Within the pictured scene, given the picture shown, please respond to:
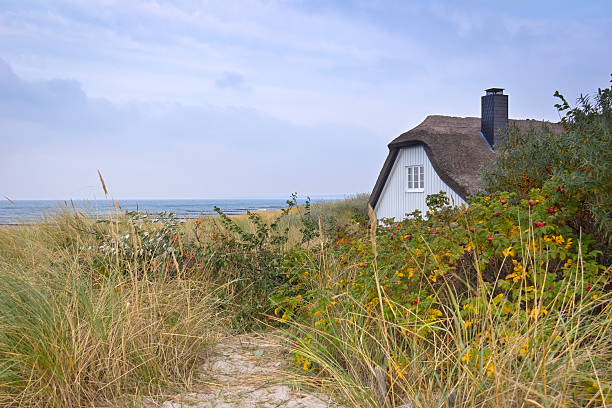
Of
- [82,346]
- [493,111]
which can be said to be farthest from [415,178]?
[82,346]

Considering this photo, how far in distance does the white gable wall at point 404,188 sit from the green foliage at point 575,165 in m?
7.14

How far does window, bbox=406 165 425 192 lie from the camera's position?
1374 centimetres

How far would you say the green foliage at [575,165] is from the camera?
2951mm

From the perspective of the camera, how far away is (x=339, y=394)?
9.05ft

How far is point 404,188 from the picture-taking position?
46.3 feet

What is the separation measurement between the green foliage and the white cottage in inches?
261

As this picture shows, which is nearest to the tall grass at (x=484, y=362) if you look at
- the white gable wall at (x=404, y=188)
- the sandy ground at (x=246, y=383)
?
the sandy ground at (x=246, y=383)

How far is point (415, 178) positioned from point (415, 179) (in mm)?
30

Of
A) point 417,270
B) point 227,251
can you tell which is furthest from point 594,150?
point 227,251

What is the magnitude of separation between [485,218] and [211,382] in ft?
7.25

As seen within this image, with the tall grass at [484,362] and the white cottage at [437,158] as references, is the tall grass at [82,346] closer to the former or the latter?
the tall grass at [484,362]

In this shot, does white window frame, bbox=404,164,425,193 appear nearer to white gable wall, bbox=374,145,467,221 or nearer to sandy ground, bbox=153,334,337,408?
white gable wall, bbox=374,145,467,221

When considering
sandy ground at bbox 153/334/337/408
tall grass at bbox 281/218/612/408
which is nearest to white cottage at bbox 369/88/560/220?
sandy ground at bbox 153/334/337/408

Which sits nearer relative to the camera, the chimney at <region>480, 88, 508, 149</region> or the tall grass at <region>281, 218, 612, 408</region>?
the tall grass at <region>281, 218, 612, 408</region>
